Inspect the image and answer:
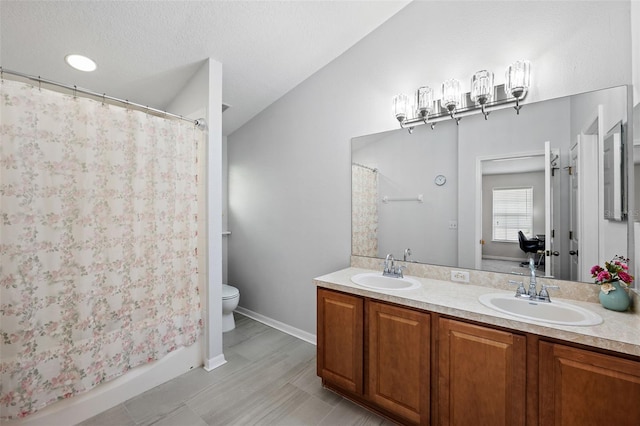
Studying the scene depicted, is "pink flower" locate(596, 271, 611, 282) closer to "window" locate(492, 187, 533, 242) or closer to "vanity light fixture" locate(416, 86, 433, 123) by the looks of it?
"window" locate(492, 187, 533, 242)

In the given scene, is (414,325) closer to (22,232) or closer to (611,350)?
(611,350)

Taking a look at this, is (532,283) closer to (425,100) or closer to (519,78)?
(519,78)

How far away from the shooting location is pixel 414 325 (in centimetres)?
157

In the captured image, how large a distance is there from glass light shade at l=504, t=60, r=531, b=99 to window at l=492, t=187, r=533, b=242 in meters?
0.59

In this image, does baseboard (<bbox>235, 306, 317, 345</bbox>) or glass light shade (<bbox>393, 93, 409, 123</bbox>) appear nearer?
glass light shade (<bbox>393, 93, 409, 123</bbox>)

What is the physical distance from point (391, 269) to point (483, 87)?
4.57 ft

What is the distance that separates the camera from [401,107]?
6.98 feet

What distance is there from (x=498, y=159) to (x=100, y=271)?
2.69m

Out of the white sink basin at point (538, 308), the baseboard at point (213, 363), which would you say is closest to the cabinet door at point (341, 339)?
the white sink basin at point (538, 308)

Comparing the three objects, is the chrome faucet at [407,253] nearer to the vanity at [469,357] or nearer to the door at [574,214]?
the vanity at [469,357]

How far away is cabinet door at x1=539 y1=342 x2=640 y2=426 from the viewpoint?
1058 millimetres

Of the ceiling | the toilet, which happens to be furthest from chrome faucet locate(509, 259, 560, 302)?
the toilet

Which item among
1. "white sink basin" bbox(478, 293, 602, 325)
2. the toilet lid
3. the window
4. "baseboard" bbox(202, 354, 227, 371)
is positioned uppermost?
the window

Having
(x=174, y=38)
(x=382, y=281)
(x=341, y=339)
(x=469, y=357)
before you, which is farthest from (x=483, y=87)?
(x=174, y=38)
